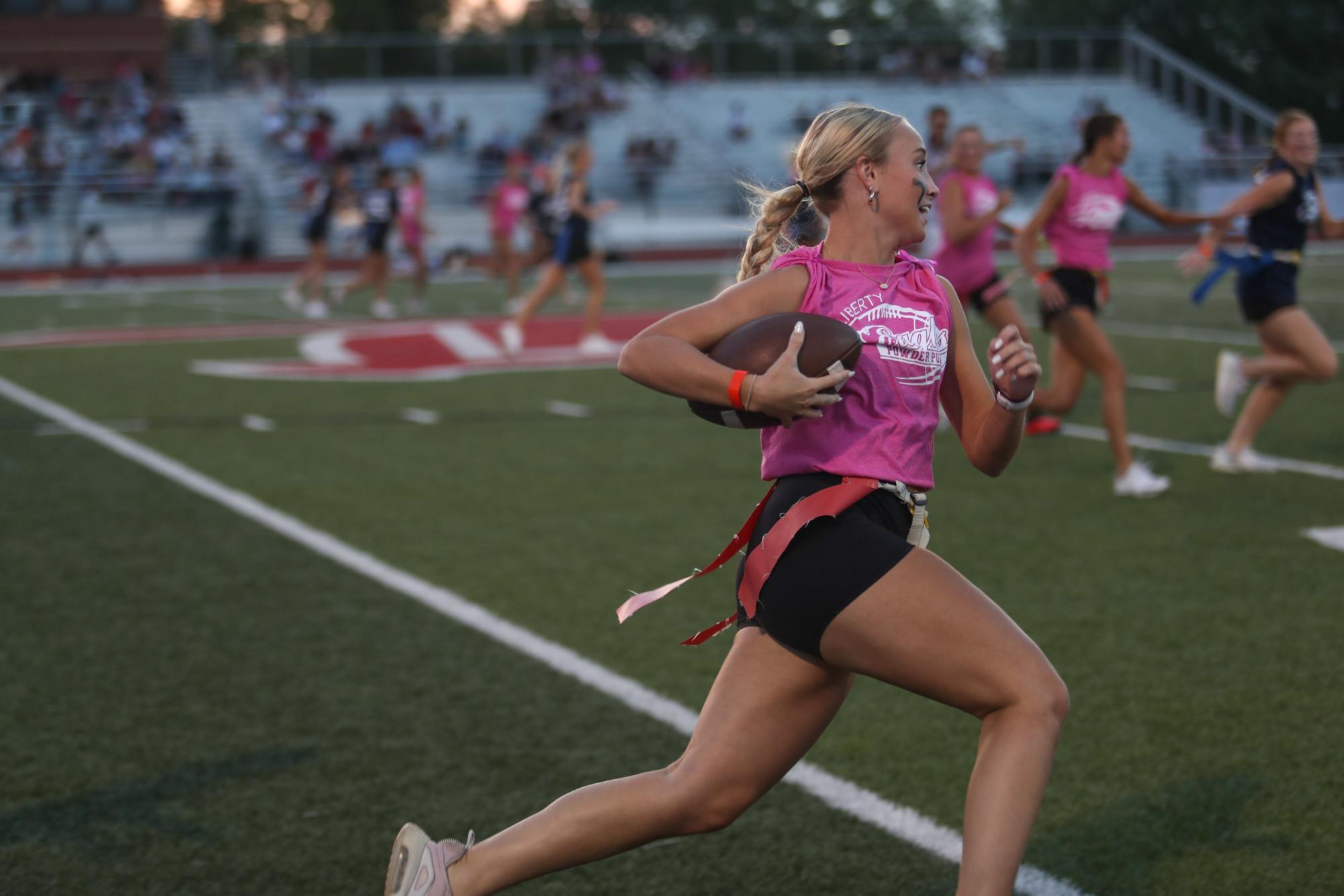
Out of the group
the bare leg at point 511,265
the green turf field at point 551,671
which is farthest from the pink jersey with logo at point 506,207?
the green turf field at point 551,671

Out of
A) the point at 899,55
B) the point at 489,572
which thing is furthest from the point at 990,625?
the point at 899,55

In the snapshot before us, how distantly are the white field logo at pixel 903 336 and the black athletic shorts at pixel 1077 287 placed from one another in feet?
19.7

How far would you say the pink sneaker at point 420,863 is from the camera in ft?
10.2

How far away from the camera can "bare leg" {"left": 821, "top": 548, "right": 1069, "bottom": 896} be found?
276 centimetres

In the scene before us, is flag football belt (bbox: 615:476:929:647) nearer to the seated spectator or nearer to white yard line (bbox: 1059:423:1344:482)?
white yard line (bbox: 1059:423:1344:482)

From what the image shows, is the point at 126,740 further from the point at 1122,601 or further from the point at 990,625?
the point at 1122,601

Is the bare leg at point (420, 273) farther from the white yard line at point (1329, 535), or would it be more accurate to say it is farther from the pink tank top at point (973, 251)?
the white yard line at point (1329, 535)

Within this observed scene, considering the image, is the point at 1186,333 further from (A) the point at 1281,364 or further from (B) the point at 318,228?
(B) the point at 318,228

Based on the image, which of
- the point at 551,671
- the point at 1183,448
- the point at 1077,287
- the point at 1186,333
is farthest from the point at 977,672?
the point at 1186,333

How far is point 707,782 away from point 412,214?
948 inches

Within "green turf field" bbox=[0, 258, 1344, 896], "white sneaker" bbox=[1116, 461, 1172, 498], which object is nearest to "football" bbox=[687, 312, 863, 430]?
"green turf field" bbox=[0, 258, 1344, 896]

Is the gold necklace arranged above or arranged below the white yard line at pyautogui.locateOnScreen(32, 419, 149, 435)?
above

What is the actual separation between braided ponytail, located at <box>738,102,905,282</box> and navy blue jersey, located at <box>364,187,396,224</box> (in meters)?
20.9

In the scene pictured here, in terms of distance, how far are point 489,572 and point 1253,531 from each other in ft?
11.8
